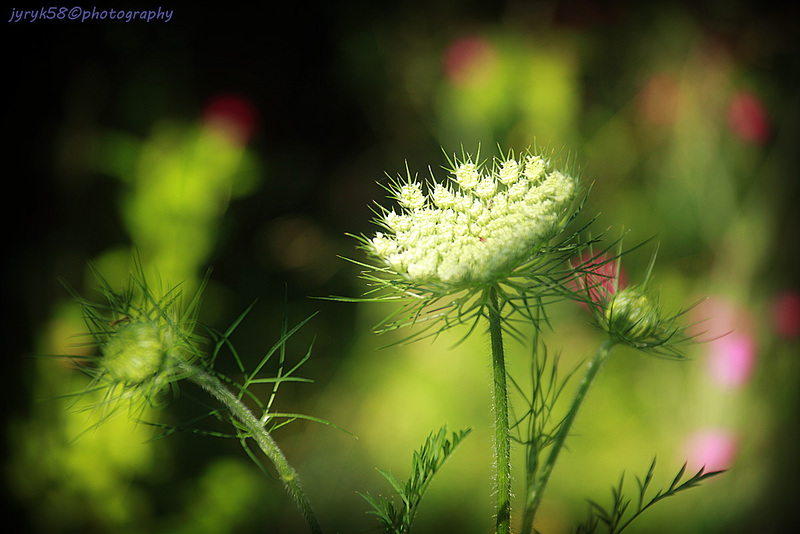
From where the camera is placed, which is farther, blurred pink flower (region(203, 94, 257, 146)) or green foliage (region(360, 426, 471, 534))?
blurred pink flower (region(203, 94, 257, 146))

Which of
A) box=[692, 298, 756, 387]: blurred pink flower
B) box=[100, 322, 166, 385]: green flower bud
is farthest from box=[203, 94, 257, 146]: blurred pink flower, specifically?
box=[692, 298, 756, 387]: blurred pink flower

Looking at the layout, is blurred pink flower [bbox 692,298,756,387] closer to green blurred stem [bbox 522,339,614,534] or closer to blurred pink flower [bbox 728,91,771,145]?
blurred pink flower [bbox 728,91,771,145]

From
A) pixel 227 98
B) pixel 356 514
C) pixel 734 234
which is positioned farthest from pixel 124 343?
pixel 734 234

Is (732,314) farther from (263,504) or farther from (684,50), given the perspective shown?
(263,504)

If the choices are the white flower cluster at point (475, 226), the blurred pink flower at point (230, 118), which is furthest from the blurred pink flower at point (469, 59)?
the white flower cluster at point (475, 226)

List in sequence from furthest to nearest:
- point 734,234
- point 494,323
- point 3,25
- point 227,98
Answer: point 734,234 → point 227,98 → point 3,25 → point 494,323

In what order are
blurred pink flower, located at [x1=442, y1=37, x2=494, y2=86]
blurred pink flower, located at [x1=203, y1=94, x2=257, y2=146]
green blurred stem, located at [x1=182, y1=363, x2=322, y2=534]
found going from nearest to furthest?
green blurred stem, located at [x1=182, y1=363, x2=322, y2=534]
blurred pink flower, located at [x1=203, y1=94, x2=257, y2=146]
blurred pink flower, located at [x1=442, y1=37, x2=494, y2=86]
